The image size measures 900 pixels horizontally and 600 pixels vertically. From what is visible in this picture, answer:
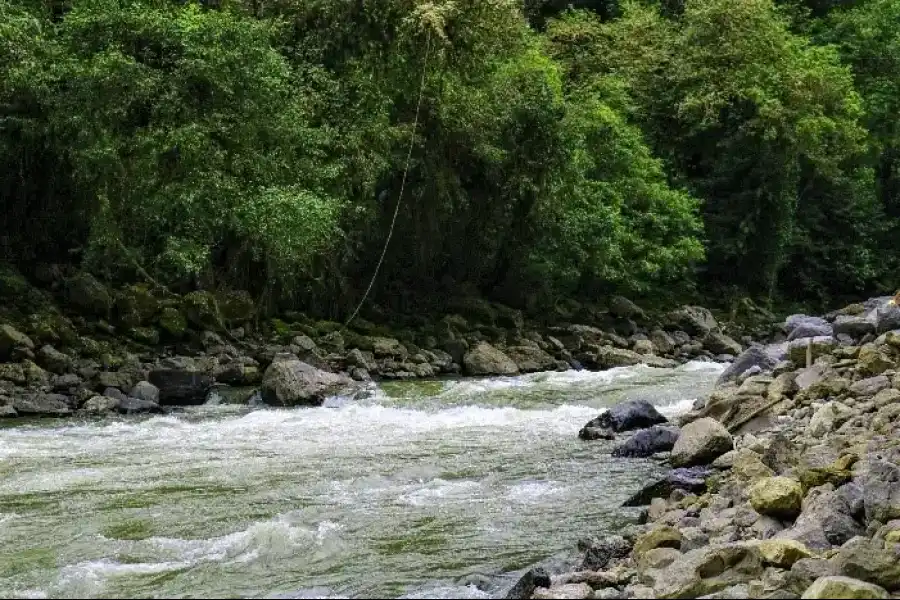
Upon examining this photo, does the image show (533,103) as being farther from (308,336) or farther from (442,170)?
(308,336)

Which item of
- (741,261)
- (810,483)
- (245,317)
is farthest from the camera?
(741,261)

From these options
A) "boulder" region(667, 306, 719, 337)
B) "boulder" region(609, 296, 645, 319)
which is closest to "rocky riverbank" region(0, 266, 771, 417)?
"boulder" region(609, 296, 645, 319)

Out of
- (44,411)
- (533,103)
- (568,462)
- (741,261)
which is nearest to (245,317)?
(44,411)

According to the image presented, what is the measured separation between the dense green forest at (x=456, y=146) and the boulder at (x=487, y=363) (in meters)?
3.22

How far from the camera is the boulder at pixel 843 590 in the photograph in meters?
3.94

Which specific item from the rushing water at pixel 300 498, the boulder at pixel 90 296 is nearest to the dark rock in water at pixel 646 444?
the rushing water at pixel 300 498

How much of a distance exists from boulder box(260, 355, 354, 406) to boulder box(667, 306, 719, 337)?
499 inches

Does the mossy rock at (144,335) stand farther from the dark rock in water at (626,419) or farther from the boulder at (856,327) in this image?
the boulder at (856,327)

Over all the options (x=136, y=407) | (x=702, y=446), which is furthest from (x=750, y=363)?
(x=136, y=407)

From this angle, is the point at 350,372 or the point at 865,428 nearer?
the point at 865,428

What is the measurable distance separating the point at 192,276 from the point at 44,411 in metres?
4.88

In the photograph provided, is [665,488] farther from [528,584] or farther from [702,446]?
[528,584]

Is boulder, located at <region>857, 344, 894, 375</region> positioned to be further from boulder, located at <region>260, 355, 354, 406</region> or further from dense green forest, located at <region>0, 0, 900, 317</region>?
dense green forest, located at <region>0, 0, 900, 317</region>

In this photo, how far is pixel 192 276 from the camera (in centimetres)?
1788
